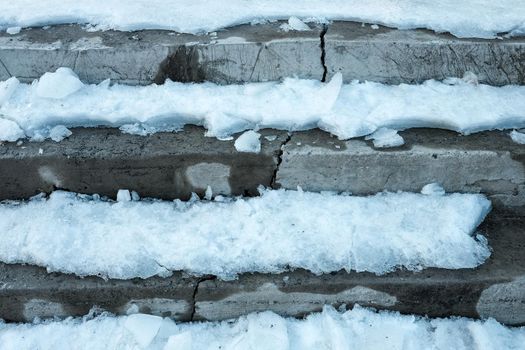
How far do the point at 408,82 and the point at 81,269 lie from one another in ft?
4.89

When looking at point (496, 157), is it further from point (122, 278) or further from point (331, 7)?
point (122, 278)

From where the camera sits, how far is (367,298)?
64.5 inches

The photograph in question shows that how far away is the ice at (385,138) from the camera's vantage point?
1.71m

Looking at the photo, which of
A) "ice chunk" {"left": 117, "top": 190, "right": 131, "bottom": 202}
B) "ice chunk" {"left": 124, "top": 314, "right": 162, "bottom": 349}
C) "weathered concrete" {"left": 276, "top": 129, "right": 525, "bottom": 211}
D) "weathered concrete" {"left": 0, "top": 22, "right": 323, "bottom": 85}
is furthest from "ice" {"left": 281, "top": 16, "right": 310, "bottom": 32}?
"ice chunk" {"left": 124, "top": 314, "right": 162, "bottom": 349}

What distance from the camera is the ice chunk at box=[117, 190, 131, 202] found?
69.5 inches

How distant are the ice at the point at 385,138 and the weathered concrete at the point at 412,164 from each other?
0.02 meters

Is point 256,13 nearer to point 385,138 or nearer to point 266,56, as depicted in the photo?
point 266,56

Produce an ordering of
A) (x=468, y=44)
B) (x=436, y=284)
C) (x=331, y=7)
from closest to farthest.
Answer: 1. (x=436, y=284)
2. (x=468, y=44)
3. (x=331, y=7)

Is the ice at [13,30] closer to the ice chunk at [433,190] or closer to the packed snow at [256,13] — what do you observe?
the packed snow at [256,13]

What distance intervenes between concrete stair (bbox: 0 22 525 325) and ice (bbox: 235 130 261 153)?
27 millimetres

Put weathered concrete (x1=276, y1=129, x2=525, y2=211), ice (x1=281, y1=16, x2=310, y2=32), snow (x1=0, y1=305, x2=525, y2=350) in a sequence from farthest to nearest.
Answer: ice (x1=281, y1=16, x2=310, y2=32), weathered concrete (x1=276, y1=129, x2=525, y2=211), snow (x1=0, y1=305, x2=525, y2=350)

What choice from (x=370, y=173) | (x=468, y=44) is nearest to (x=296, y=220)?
(x=370, y=173)

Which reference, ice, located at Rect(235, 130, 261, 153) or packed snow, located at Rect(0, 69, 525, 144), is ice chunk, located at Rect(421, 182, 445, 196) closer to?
packed snow, located at Rect(0, 69, 525, 144)

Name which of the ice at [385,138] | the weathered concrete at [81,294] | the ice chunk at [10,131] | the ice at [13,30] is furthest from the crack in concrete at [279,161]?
the ice at [13,30]
